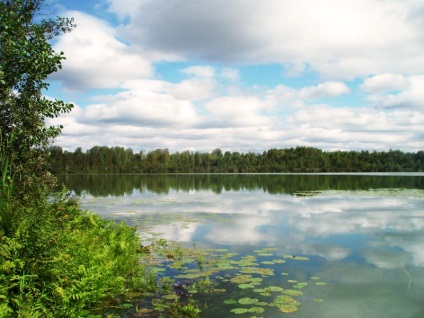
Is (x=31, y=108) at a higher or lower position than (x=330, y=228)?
higher

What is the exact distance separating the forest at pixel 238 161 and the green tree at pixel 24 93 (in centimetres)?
14778

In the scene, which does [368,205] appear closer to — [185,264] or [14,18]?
[185,264]

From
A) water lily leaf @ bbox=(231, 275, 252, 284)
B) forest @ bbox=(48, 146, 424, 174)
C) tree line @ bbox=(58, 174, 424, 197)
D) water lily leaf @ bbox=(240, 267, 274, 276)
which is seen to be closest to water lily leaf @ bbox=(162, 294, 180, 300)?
water lily leaf @ bbox=(231, 275, 252, 284)

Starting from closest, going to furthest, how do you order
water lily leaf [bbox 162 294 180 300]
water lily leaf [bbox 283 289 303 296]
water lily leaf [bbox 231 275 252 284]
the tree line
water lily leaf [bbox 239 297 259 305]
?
water lily leaf [bbox 239 297 259 305] < water lily leaf [bbox 162 294 180 300] < water lily leaf [bbox 283 289 303 296] < water lily leaf [bbox 231 275 252 284] < the tree line

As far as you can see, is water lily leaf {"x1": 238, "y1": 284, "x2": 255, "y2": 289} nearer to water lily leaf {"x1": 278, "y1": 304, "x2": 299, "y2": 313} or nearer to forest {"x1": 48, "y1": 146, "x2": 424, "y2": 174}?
water lily leaf {"x1": 278, "y1": 304, "x2": 299, "y2": 313}

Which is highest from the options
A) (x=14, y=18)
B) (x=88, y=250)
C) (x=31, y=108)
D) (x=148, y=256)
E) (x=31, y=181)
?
(x=14, y=18)

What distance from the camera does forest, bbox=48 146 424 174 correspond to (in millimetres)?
164000

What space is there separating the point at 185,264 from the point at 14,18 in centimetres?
868

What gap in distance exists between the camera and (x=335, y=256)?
12.4 metres

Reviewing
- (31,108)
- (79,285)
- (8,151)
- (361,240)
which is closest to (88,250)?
(79,285)

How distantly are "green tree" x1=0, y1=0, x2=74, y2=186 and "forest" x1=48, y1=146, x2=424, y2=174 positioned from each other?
485 feet

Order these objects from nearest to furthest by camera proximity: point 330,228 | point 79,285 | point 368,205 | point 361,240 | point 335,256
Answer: point 79,285
point 335,256
point 361,240
point 330,228
point 368,205

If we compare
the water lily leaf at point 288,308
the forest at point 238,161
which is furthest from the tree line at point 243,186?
the forest at point 238,161

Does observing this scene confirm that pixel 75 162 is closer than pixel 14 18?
No
